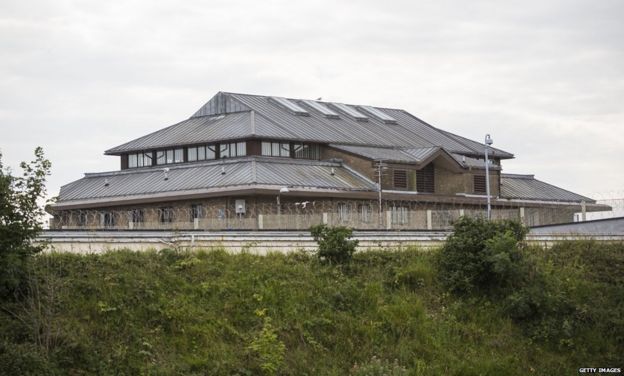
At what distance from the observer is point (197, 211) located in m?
65.0

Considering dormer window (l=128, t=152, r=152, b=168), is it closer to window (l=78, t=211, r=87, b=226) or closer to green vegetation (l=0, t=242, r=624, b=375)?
window (l=78, t=211, r=87, b=226)

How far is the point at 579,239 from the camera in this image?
138ft

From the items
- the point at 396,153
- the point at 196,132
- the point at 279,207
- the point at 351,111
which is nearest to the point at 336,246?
the point at 279,207

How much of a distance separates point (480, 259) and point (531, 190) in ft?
149

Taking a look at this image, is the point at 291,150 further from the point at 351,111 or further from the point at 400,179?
the point at 351,111

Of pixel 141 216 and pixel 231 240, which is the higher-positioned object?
pixel 141 216

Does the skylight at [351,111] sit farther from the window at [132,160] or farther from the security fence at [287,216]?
the window at [132,160]

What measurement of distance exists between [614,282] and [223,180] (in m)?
28.6

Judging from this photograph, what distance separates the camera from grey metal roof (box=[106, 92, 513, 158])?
2795 inches

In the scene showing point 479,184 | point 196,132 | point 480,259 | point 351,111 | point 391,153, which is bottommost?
point 480,259

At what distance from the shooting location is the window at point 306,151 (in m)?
71.0

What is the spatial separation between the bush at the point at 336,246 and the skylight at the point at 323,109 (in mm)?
40289

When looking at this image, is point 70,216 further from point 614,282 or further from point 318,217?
point 614,282

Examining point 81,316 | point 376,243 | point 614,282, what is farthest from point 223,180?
point 81,316
